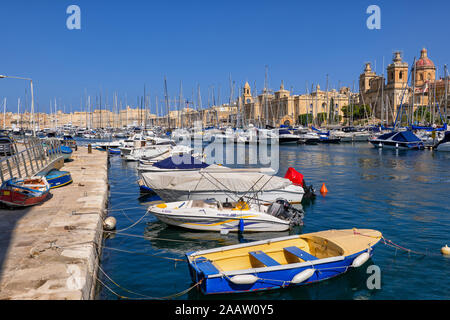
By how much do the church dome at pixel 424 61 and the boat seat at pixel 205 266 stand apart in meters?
133

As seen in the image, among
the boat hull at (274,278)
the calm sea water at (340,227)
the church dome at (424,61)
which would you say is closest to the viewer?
the boat hull at (274,278)

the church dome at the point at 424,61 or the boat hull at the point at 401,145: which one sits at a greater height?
the church dome at the point at 424,61

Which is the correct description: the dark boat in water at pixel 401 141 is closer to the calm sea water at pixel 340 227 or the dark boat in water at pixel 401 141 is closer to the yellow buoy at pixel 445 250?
the calm sea water at pixel 340 227

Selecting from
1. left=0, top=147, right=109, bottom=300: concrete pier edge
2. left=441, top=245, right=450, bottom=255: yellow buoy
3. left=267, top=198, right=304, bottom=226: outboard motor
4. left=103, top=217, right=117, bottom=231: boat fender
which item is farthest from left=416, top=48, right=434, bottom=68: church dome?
left=103, top=217, right=117, bottom=231: boat fender

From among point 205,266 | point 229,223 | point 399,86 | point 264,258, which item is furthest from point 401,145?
point 399,86

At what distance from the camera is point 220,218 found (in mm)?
13016

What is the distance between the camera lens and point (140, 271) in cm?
1020

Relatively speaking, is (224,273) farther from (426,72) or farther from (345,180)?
(426,72)

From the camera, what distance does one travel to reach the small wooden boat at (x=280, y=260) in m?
8.52

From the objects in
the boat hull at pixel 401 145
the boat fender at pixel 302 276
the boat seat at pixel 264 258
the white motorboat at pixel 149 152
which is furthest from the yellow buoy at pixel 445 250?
the boat hull at pixel 401 145

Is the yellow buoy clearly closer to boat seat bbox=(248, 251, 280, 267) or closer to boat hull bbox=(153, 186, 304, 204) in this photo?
boat seat bbox=(248, 251, 280, 267)

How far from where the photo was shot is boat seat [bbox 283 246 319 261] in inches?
371

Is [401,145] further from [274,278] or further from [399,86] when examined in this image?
[399,86]
